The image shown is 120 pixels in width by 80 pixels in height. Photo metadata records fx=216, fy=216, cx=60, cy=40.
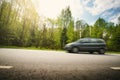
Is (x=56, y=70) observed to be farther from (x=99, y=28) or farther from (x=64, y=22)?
(x=99, y=28)

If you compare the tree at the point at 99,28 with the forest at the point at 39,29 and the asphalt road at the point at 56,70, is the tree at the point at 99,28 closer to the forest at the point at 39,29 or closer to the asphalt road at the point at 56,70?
the forest at the point at 39,29

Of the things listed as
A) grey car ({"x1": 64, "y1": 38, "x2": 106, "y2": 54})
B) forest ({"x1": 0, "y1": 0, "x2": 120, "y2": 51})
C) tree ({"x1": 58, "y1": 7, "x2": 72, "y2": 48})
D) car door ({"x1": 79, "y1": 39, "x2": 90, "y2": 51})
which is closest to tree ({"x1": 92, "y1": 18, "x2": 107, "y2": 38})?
forest ({"x1": 0, "y1": 0, "x2": 120, "y2": 51})

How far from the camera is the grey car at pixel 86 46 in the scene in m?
20.8

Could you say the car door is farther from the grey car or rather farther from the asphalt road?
the asphalt road

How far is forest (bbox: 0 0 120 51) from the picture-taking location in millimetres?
49772

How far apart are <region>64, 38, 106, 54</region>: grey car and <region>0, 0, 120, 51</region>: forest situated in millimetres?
26483

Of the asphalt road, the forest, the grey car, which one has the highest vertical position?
the forest

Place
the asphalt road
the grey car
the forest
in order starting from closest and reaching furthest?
1. the asphalt road
2. the grey car
3. the forest

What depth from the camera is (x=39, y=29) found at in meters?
58.1

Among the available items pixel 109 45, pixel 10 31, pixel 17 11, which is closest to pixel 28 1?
pixel 17 11

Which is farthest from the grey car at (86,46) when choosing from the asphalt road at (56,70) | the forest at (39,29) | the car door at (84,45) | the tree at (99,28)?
the tree at (99,28)

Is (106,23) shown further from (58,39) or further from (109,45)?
(58,39)

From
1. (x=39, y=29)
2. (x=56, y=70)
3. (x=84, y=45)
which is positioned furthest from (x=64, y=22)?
(x=56, y=70)

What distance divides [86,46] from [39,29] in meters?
37.9
